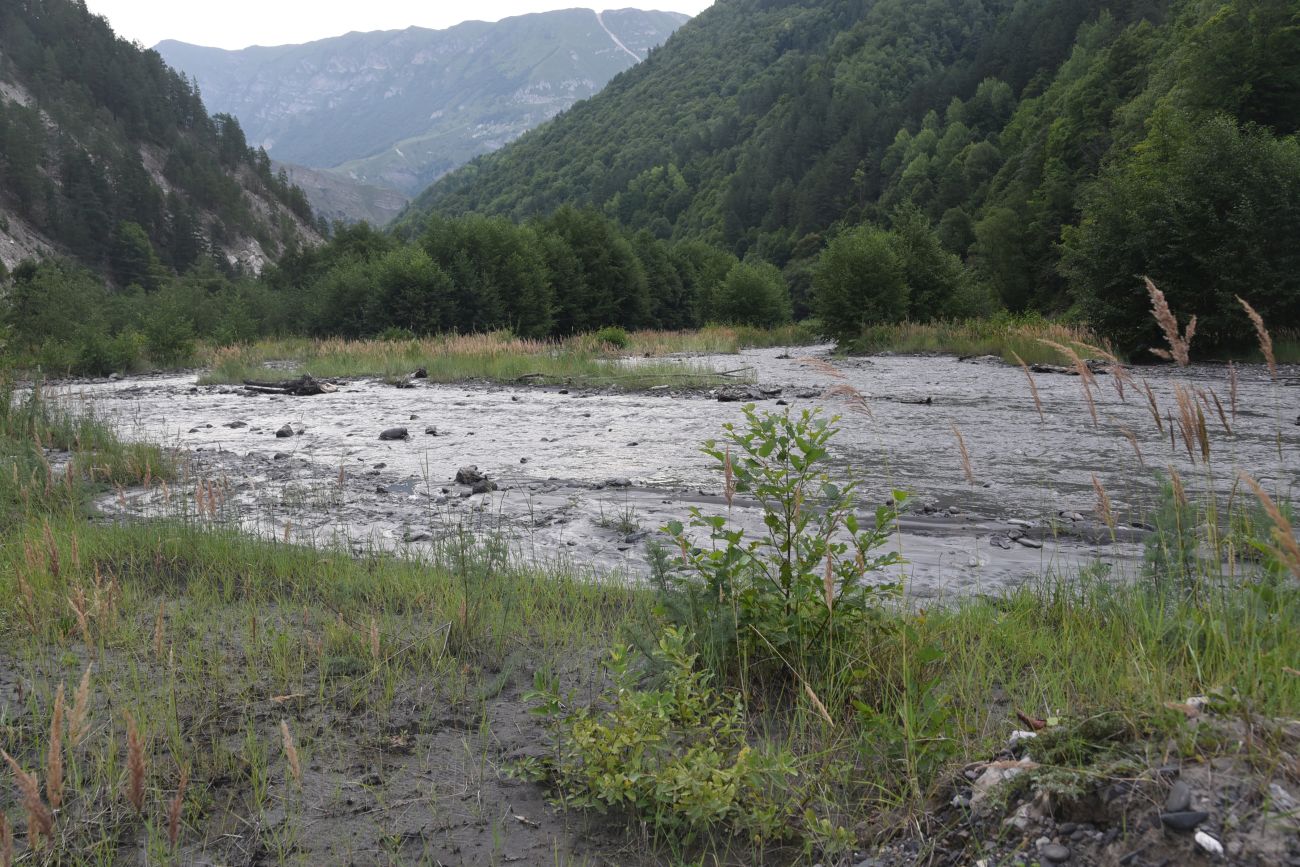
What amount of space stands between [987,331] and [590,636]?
27283 millimetres

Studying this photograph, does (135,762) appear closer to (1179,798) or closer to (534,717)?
(534,717)

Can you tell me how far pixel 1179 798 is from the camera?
1.81 meters

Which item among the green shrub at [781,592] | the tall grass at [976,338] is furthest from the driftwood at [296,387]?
the green shrub at [781,592]

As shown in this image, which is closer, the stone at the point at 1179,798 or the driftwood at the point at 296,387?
the stone at the point at 1179,798

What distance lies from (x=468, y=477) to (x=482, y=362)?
16.1 metres

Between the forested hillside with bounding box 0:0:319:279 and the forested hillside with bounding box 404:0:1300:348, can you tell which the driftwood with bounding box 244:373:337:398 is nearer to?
the forested hillside with bounding box 404:0:1300:348

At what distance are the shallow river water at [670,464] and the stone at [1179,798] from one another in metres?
1.62

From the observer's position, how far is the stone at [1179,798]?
5.91 ft

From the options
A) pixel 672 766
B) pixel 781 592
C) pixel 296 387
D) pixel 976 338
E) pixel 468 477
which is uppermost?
pixel 781 592

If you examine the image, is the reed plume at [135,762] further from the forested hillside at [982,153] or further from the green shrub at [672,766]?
the forested hillside at [982,153]

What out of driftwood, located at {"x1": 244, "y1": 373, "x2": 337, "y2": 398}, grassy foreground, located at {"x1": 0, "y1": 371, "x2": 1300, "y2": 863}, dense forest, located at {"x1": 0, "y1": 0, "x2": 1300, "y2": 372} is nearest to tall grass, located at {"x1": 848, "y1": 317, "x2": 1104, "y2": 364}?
dense forest, located at {"x1": 0, "y1": 0, "x2": 1300, "y2": 372}

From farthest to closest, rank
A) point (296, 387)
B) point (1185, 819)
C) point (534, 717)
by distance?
point (296, 387) → point (534, 717) → point (1185, 819)

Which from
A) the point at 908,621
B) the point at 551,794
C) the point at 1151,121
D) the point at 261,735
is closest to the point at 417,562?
the point at 261,735

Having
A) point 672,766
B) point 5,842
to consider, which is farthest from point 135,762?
point 672,766
